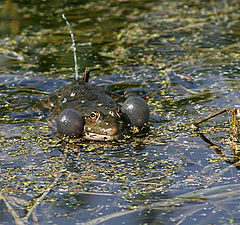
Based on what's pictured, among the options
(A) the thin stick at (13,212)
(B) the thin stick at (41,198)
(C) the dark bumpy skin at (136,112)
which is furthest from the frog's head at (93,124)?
(A) the thin stick at (13,212)

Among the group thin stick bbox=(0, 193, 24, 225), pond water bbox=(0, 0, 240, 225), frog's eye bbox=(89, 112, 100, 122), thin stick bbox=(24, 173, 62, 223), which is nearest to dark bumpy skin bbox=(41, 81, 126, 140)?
frog's eye bbox=(89, 112, 100, 122)

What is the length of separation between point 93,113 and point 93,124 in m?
0.16

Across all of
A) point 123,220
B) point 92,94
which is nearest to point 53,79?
point 92,94

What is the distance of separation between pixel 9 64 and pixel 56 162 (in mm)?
5477

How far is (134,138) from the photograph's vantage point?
720 centimetres

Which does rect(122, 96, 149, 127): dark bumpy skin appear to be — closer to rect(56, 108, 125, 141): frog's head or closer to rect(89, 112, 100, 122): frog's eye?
rect(56, 108, 125, 141): frog's head

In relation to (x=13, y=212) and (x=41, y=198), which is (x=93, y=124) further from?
(x=13, y=212)

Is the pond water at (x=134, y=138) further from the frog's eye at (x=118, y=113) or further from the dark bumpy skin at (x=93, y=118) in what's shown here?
the frog's eye at (x=118, y=113)

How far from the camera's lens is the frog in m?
7.13

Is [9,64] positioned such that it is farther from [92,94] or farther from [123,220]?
[123,220]

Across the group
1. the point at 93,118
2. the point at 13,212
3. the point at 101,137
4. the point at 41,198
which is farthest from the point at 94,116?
the point at 13,212

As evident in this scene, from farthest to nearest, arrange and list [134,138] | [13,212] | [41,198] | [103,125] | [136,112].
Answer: [136,112] → [134,138] → [103,125] → [41,198] → [13,212]

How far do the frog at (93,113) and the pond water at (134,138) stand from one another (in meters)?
0.18

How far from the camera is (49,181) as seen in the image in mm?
5938
